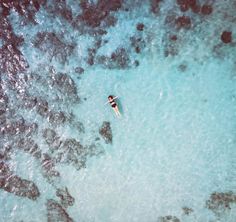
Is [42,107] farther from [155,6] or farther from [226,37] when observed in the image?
[226,37]

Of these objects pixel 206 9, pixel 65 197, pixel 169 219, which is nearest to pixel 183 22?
pixel 206 9

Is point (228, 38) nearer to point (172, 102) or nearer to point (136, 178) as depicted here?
point (172, 102)

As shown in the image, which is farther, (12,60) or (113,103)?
(12,60)

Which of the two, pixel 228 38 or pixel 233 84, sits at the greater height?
pixel 228 38

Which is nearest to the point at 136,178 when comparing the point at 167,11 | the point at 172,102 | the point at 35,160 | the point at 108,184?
the point at 108,184

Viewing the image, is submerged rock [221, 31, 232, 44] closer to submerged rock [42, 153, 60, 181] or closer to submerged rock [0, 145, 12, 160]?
submerged rock [42, 153, 60, 181]
